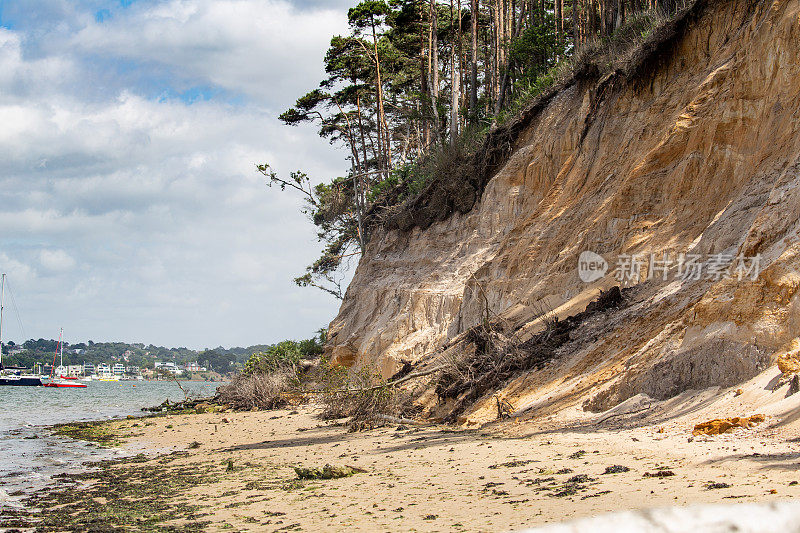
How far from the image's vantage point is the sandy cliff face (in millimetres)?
8523

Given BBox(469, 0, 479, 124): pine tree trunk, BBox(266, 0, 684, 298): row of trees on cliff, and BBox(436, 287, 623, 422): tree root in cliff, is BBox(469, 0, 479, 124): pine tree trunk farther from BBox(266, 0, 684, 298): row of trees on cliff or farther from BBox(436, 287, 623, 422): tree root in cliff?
BBox(436, 287, 623, 422): tree root in cliff

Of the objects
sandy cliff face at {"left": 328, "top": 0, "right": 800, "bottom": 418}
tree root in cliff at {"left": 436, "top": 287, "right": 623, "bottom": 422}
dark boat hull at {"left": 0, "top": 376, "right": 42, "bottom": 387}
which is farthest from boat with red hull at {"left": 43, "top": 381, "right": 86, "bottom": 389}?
tree root in cliff at {"left": 436, "top": 287, "right": 623, "bottom": 422}

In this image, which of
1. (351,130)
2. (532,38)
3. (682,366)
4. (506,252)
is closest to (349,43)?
(351,130)

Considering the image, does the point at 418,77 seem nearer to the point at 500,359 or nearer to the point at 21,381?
the point at 500,359

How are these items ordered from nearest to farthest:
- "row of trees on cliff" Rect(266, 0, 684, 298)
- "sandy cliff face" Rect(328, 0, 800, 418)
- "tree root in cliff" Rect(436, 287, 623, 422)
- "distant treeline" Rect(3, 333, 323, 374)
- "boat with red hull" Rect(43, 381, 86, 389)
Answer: "sandy cliff face" Rect(328, 0, 800, 418)
"tree root in cliff" Rect(436, 287, 623, 422)
"row of trees on cliff" Rect(266, 0, 684, 298)
"boat with red hull" Rect(43, 381, 86, 389)
"distant treeline" Rect(3, 333, 323, 374)

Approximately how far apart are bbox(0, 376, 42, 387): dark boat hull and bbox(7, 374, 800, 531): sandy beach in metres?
73.1

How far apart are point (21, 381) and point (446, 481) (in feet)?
A: 269

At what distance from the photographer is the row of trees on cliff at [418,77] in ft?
82.5

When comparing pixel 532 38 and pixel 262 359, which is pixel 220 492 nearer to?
pixel 262 359

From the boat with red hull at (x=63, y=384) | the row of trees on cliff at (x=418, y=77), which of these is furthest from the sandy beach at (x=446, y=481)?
the boat with red hull at (x=63, y=384)

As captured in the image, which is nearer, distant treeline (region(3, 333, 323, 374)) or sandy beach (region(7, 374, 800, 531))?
sandy beach (region(7, 374, 800, 531))

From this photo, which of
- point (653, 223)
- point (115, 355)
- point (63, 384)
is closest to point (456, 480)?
point (653, 223)

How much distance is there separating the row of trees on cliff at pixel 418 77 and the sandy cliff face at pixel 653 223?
519 cm

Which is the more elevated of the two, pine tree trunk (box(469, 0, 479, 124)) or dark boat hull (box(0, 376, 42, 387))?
pine tree trunk (box(469, 0, 479, 124))
